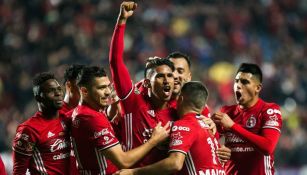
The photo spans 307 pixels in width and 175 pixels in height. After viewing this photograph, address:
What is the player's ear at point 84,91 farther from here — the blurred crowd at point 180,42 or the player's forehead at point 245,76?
the blurred crowd at point 180,42

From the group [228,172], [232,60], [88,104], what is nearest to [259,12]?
[232,60]

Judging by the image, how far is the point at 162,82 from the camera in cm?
682

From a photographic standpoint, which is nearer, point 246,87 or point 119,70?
point 119,70

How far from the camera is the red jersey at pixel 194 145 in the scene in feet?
20.3

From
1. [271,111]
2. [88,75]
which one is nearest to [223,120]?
[271,111]

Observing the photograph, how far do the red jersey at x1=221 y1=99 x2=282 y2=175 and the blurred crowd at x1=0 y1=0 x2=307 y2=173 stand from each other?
6.40 metres

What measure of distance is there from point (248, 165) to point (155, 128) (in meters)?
Result: 1.43

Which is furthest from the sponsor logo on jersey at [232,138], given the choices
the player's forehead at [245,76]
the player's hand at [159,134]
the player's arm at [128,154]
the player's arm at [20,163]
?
A: the player's arm at [20,163]

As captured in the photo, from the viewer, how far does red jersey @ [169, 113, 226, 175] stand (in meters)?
6.18

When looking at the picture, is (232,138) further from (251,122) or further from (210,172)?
(210,172)

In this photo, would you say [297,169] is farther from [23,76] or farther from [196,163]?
[196,163]

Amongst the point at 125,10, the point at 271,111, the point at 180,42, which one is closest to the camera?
the point at 125,10

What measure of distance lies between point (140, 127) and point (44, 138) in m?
0.89

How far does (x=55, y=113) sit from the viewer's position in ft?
22.5
